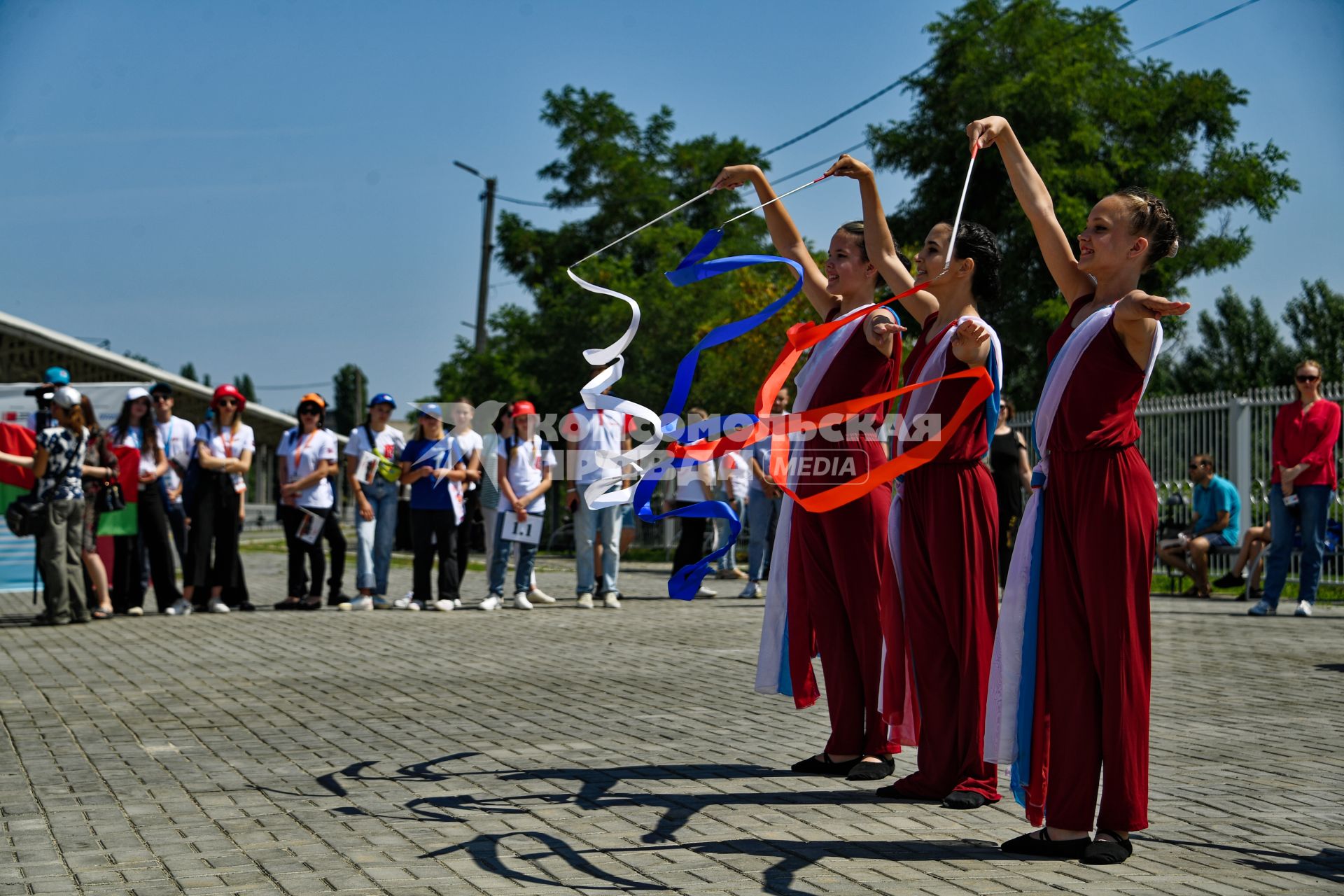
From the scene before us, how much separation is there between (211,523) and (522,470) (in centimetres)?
312

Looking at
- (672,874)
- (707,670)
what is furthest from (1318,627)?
(672,874)

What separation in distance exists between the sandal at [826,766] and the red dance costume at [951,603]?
0.52 m

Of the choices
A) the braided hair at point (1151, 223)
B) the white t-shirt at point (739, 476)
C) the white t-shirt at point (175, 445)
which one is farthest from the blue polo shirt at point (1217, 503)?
the braided hair at point (1151, 223)

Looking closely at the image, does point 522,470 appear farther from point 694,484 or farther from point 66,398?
point 66,398

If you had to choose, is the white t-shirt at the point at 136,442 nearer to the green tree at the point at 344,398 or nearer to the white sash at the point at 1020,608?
the white sash at the point at 1020,608

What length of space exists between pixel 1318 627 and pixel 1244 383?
35.0 m

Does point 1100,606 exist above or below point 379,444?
below

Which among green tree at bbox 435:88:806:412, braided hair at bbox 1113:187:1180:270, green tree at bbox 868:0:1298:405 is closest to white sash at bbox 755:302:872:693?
braided hair at bbox 1113:187:1180:270

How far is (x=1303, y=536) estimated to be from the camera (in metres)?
12.8

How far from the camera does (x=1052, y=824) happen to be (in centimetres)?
452

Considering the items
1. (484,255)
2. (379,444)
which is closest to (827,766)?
(379,444)

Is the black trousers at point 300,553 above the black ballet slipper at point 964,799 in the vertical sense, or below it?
above

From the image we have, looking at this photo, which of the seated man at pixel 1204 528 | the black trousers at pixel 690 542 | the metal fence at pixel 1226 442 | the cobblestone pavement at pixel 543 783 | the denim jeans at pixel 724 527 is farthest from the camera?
the metal fence at pixel 1226 442

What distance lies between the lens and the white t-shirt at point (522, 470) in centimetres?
1445
